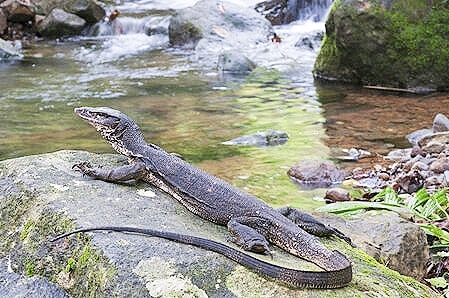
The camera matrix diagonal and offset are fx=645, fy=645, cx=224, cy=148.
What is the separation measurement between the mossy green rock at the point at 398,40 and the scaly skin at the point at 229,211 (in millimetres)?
8840

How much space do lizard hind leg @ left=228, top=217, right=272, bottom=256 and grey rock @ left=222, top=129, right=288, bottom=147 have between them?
5.59m

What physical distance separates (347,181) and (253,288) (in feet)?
15.5

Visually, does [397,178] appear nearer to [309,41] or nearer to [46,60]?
[309,41]

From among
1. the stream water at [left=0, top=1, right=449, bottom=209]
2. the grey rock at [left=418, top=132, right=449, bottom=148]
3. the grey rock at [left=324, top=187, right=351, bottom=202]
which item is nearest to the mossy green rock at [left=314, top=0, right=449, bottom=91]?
the stream water at [left=0, top=1, right=449, bottom=209]

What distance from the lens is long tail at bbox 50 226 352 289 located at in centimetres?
280

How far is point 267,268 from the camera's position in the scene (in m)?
2.85

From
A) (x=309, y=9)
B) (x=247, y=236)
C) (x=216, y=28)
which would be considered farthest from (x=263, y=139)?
(x=309, y=9)

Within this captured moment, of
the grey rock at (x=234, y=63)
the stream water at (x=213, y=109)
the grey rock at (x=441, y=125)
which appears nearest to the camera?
the stream water at (x=213, y=109)

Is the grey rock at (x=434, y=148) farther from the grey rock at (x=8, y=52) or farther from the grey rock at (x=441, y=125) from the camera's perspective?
the grey rock at (x=8, y=52)

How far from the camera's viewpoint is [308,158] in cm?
834

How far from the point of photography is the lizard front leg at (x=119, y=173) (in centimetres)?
382

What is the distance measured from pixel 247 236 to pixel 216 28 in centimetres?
1609

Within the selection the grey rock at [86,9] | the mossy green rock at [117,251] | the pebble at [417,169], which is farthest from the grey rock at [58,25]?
the mossy green rock at [117,251]

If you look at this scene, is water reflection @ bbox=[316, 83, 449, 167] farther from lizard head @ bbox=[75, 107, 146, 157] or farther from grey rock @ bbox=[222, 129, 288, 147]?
lizard head @ bbox=[75, 107, 146, 157]
